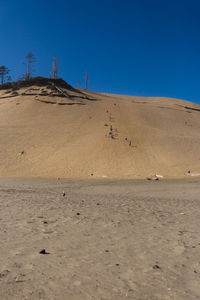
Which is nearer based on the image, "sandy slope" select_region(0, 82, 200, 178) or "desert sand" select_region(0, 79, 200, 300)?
"desert sand" select_region(0, 79, 200, 300)

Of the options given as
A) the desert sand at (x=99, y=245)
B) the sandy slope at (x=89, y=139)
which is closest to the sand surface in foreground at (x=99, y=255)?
the desert sand at (x=99, y=245)

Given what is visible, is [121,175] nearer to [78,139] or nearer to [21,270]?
[78,139]

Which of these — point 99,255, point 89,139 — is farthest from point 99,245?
point 89,139

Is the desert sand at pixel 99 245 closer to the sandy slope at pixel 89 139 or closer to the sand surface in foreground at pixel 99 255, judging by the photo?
the sand surface in foreground at pixel 99 255

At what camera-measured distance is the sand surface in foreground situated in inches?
113

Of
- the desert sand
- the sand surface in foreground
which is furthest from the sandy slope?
the sand surface in foreground

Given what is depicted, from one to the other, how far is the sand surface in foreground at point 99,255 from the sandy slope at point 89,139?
12830 millimetres

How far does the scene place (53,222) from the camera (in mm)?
5863

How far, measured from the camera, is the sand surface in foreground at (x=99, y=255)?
9.46 ft

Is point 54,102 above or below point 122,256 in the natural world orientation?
above

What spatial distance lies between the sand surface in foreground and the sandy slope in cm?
1283

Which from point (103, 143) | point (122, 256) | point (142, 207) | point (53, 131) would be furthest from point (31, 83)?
point (122, 256)

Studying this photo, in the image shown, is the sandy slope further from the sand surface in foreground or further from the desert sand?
the sand surface in foreground

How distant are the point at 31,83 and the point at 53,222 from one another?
4527 centimetres
